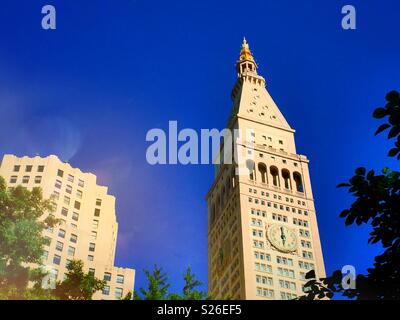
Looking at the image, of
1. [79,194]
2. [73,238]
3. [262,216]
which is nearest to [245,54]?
[262,216]

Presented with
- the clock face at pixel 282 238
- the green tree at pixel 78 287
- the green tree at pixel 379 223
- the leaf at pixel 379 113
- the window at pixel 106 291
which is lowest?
the green tree at pixel 379 223

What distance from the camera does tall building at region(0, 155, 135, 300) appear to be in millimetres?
74875

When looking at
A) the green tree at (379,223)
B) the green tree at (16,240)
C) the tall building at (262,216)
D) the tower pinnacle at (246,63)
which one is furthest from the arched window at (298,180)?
the green tree at (379,223)

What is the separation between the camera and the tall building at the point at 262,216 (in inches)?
3398

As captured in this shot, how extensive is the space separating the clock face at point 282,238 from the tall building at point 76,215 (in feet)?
87.8

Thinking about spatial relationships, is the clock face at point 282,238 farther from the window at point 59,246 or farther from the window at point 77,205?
the window at point 59,246

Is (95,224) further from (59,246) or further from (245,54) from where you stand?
(245,54)

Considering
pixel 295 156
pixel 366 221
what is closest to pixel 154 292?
pixel 366 221

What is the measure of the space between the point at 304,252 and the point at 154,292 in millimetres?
66732

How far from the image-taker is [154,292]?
93.7 feet

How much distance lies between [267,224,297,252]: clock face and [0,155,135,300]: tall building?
1054 inches

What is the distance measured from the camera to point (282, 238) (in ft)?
303

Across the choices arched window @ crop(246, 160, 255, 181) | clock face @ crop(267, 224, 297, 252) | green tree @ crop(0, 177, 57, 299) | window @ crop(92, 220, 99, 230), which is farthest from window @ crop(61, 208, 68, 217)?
arched window @ crop(246, 160, 255, 181)

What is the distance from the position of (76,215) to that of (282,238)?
3509cm
